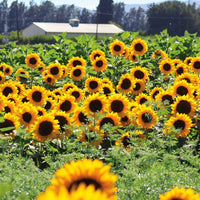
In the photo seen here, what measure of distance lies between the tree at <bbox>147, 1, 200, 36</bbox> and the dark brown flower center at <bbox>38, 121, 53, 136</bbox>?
83.7 metres

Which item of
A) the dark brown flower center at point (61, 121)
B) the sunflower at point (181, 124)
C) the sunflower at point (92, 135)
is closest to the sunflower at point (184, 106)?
the sunflower at point (181, 124)

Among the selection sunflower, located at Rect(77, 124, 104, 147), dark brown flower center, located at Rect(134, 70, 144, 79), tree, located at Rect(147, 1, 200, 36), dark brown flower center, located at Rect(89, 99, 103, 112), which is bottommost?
tree, located at Rect(147, 1, 200, 36)

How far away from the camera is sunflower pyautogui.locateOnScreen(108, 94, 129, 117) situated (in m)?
4.12

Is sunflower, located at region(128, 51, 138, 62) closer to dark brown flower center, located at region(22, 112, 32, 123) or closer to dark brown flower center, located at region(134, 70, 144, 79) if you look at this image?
dark brown flower center, located at region(134, 70, 144, 79)

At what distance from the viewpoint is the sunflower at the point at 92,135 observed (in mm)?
3504

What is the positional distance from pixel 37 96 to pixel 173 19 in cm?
8582

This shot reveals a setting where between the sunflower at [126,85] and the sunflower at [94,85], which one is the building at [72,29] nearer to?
the sunflower at [126,85]

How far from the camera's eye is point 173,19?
86375 millimetres

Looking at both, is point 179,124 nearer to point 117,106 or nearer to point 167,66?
point 117,106

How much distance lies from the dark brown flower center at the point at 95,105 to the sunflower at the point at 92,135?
0.19m

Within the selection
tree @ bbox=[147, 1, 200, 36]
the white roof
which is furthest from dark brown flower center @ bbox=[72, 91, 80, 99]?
tree @ bbox=[147, 1, 200, 36]

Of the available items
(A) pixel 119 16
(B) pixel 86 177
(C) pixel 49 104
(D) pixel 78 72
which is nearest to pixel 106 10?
(A) pixel 119 16

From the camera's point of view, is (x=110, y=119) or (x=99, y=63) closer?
(x=110, y=119)

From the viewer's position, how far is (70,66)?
5906 mm
